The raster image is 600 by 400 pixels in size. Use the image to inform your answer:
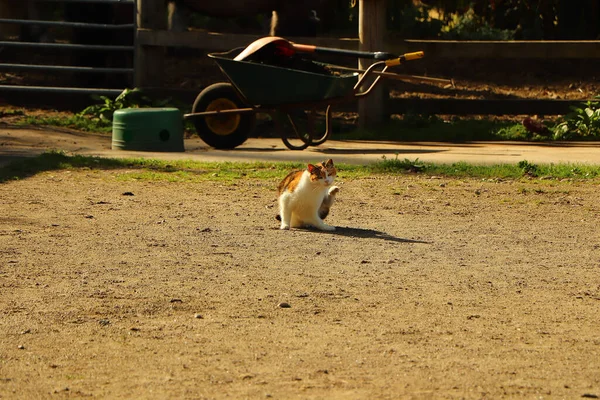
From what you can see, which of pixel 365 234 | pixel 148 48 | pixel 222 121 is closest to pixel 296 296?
pixel 365 234

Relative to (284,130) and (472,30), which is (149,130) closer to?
(284,130)

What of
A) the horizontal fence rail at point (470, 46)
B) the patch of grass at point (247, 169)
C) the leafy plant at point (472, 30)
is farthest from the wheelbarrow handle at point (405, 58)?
the leafy plant at point (472, 30)

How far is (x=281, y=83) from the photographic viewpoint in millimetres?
10492

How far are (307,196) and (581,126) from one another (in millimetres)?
5815

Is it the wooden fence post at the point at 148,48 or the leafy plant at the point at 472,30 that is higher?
the leafy plant at the point at 472,30

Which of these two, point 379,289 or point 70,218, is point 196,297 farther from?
point 70,218

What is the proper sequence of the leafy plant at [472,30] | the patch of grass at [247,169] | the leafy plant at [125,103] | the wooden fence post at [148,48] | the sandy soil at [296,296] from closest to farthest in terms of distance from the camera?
the sandy soil at [296,296]
the patch of grass at [247,169]
the leafy plant at [125,103]
the wooden fence post at [148,48]
the leafy plant at [472,30]

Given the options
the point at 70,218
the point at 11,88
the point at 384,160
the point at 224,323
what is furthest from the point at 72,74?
the point at 224,323

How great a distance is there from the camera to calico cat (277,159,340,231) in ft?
21.9

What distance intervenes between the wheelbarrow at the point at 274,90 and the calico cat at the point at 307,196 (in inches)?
138

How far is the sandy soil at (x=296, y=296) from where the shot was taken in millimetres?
3922

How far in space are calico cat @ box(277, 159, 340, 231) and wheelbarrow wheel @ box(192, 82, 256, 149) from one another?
417 cm

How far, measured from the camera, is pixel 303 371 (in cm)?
398

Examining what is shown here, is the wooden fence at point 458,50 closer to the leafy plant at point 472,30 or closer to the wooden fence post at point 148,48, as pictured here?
the wooden fence post at point 148,48
